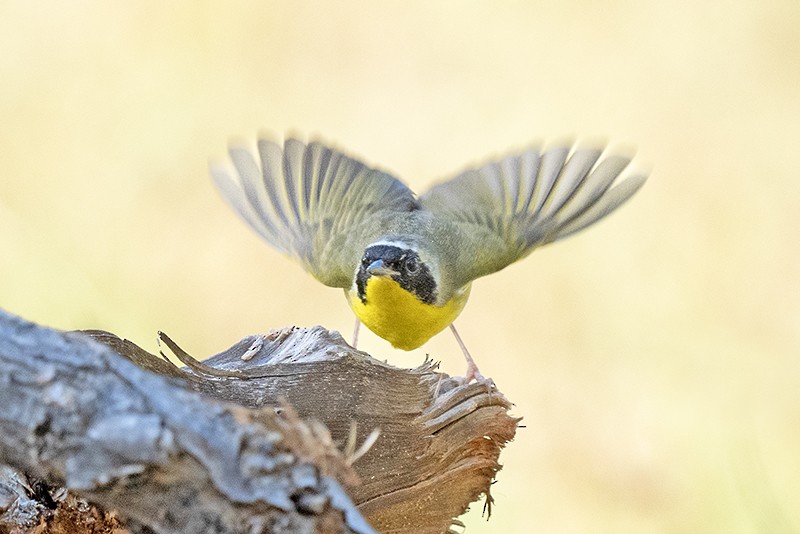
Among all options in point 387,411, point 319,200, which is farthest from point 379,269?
point 387,411

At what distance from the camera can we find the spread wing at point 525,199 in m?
2.96

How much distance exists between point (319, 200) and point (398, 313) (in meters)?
0.59

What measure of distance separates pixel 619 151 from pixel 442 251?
62 centimetres

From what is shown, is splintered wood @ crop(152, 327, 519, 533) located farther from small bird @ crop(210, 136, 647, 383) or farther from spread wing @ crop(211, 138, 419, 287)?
spread wing @ crop(211, 138, 419, 287)

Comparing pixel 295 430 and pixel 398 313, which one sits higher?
pixel 398 313

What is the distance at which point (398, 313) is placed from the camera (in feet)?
9.27

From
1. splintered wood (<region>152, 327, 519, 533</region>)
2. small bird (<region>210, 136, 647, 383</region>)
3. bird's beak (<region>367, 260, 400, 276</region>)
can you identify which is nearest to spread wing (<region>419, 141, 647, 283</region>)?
small bird (<region>210, 136, 647, 383</region>)

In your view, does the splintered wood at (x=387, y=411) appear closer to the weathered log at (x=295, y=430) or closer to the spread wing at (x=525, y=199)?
the weathered log at (x=295, y=430)

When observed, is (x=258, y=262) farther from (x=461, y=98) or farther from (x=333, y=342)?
(x=333, y=342)

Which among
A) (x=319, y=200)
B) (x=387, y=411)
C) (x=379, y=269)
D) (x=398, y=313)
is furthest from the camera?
(x=319, y=200)

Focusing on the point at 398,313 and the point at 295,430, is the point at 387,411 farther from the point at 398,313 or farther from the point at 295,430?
the point at 295,430

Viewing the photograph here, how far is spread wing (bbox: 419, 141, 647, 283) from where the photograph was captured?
296 centimetres

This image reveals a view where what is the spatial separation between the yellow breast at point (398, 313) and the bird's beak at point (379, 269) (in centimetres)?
4

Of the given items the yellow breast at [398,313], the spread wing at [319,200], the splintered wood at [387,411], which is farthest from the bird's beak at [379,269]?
the splintered wood at [387,411]
